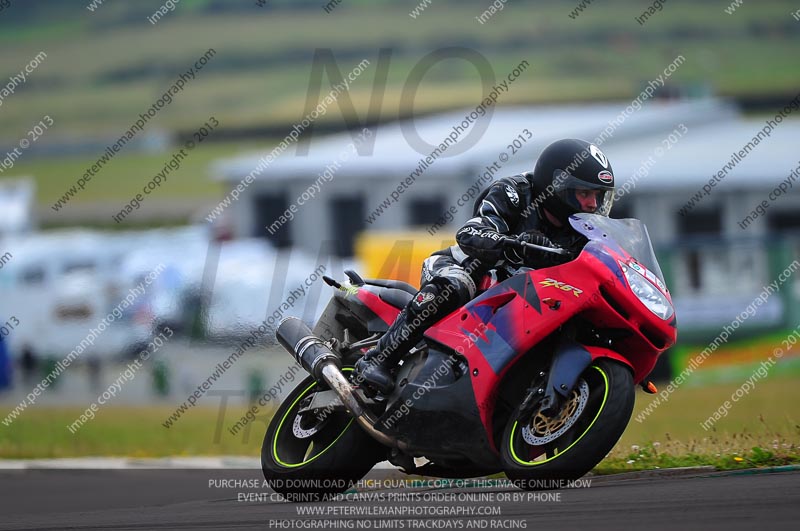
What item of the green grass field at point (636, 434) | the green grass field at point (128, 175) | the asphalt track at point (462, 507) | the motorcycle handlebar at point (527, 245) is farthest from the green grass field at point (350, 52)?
the motorcycle handlebar at point (527, 245)

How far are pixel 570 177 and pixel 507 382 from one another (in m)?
1.20

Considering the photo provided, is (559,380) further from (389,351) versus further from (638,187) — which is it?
(638,187)

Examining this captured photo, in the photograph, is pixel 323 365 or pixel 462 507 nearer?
pixel 462 507

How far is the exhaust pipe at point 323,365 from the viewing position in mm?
7250

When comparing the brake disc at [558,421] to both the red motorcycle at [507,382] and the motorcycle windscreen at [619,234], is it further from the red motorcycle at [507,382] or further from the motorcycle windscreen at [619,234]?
the motorcycle windscreen at [619,234]

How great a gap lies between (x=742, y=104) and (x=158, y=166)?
28.3m

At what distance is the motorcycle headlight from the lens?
655cm

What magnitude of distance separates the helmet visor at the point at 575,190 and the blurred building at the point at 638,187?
13800 millimetres

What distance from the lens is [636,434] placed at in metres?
14.0

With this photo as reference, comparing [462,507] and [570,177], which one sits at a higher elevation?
[570,177]

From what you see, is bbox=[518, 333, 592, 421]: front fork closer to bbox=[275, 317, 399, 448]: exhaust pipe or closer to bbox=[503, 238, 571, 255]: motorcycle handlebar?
bbox=[503, 238, 571, 255]: motorcycle handlebar

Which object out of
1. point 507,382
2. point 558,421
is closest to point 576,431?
point 558,421

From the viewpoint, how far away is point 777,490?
6215 millimetres

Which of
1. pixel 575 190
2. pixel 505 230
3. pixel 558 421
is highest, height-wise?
pixel 575 190
